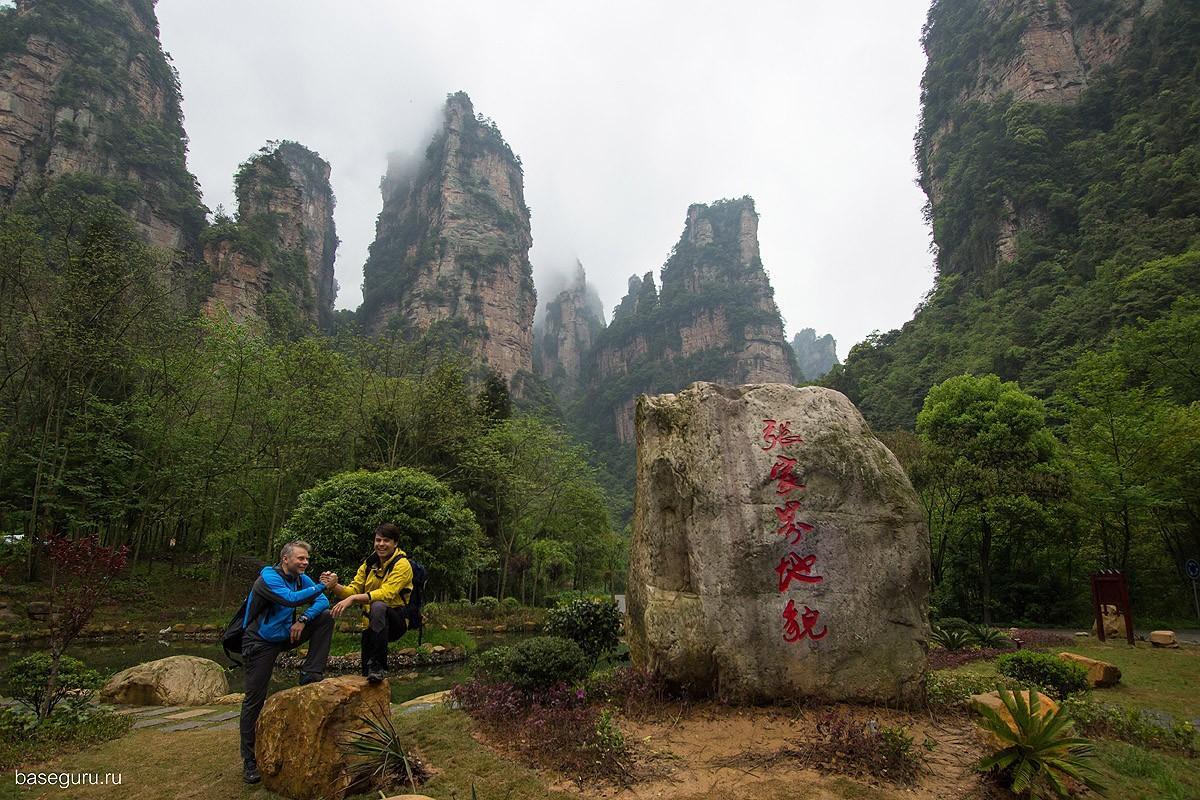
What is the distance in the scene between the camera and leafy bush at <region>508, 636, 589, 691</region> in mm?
5113

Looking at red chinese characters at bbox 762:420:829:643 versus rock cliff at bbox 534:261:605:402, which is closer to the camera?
red chinese characters at bbox 762:420:829:643

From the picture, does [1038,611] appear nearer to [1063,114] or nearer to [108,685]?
[108,685]

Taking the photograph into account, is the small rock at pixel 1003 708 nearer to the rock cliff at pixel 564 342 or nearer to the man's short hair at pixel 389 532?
the man's short hair at pixel 389 532

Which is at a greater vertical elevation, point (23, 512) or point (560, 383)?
point (560, 383)

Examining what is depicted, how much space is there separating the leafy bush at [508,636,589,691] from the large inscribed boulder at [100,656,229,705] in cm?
507

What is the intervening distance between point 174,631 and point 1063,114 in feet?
180

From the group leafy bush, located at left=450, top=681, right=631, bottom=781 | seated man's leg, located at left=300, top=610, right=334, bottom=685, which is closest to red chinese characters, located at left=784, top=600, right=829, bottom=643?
leafy bush, located at left=450, top=681, right=631, bottom=781

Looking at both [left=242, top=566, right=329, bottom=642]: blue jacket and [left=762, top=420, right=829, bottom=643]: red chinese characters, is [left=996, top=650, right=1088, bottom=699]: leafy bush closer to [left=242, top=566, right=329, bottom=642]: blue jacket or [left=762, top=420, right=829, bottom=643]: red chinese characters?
[left=762, top=420, right=829, bottom=643]: red chinese characters

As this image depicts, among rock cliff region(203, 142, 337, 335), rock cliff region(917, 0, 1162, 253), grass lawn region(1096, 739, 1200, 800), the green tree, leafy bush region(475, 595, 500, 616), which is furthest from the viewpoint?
rock cliff region(203, 142, 337, 335)

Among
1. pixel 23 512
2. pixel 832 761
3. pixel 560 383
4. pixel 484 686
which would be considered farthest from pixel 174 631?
pixel 560 383

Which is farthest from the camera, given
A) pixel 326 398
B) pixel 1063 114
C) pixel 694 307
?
pixel 694 307

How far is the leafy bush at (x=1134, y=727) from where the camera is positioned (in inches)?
171

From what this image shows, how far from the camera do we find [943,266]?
46094 mm

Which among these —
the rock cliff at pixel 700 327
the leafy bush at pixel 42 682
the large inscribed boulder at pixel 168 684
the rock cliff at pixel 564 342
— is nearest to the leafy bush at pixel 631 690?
the leafy bush at pixel 42 682
